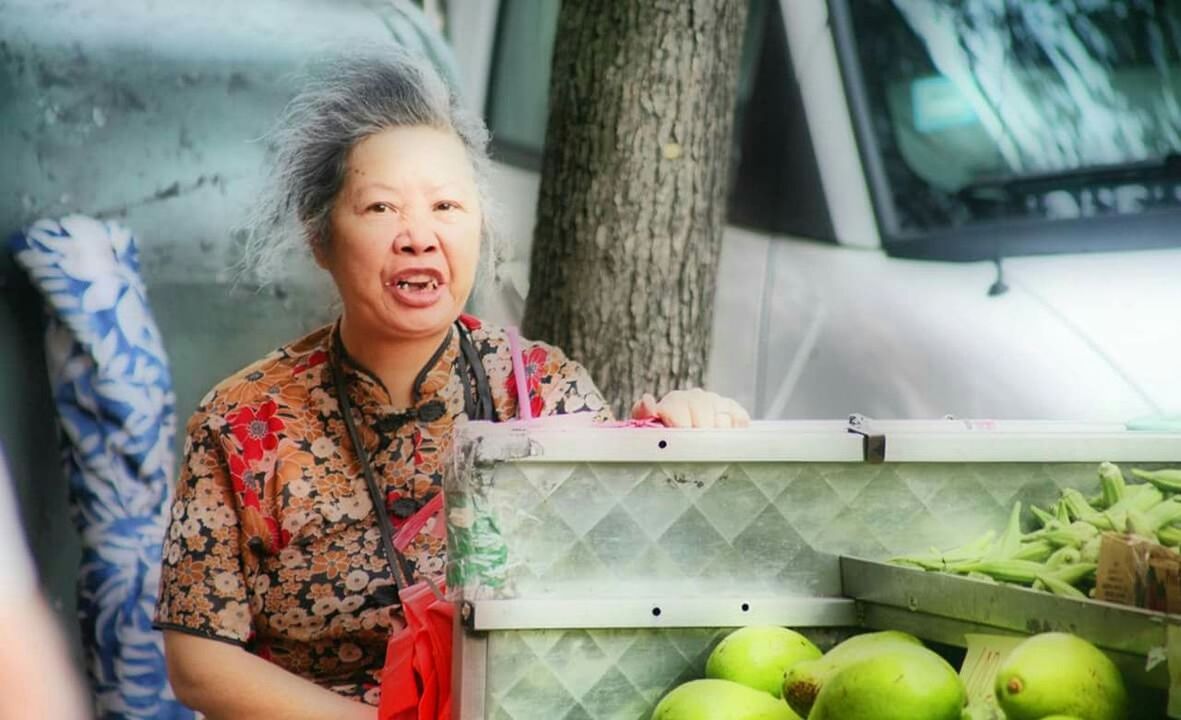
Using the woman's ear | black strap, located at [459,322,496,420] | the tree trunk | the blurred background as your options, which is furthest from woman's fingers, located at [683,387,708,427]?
the blurred background

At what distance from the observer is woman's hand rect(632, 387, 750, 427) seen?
7.43ft

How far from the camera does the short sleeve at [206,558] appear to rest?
254 centimetres

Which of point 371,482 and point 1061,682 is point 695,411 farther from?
point 1061,682

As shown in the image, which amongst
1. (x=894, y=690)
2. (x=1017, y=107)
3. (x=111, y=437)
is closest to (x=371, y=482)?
(x=894, y=690)

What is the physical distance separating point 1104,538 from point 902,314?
113 inches

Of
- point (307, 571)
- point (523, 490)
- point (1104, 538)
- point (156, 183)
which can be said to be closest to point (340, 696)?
point (307, 571)

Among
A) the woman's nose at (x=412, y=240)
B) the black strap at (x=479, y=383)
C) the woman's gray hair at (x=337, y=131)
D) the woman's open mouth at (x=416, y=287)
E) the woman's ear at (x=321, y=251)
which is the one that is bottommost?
the black strap at (x=479, y=383)

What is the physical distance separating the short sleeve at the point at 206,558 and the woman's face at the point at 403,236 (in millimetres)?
350

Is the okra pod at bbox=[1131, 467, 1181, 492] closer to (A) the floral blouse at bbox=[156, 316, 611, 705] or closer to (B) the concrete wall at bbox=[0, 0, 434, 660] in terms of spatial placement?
(A) the floral blouse at bbox=[156, 316, 611, 705]

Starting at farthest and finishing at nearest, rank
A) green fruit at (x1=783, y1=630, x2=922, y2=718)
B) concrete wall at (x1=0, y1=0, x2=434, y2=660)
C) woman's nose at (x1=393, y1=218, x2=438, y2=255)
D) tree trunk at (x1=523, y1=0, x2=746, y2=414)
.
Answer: concrete wall at (x1=0, y1=0, x2=434, y2=660)
tree trunk at (x1=523, y1=0, x2=746, y2=414)
woman's nose at (x1=393, y1=218, x2=438, y2=255)
green fruit at (x1=783, y1=630, x2=922, y2=718)

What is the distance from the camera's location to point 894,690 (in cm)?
166

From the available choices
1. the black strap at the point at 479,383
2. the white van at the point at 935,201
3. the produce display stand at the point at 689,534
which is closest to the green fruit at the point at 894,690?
the produce display stand at the point at 689,534

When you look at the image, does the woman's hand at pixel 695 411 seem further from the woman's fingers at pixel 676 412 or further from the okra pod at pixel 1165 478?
the okra pod at pixel 1165 478

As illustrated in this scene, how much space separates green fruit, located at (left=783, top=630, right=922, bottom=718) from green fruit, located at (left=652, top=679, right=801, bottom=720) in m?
0.02
